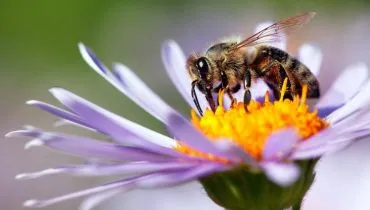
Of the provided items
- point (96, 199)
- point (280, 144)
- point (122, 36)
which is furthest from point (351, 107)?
point (122, 36)

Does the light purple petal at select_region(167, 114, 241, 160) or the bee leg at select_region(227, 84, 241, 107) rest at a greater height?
the bee leg at select_region(227, 84, 241, 107)

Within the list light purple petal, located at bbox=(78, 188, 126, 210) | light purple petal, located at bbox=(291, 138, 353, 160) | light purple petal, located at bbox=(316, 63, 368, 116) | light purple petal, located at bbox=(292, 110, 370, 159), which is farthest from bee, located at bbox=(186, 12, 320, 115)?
light purple petal, located at bbox=(78, 188, 126, 210)

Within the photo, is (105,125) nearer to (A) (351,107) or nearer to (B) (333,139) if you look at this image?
(B) (333,139)

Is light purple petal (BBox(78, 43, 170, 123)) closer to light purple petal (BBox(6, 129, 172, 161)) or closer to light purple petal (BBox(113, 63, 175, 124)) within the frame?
light purple petal (BBox(113, 63, 175, 124))

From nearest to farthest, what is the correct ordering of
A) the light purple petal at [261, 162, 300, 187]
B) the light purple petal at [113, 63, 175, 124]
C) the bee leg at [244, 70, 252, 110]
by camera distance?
the light purple petal at [261, 162, 300, 187]
the bee leg at [244, 70, 252, 110]
the light purple petal at [113, 63, 175, 124]

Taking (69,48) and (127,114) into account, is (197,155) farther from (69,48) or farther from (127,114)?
(69,48)
